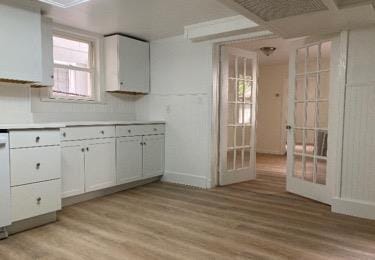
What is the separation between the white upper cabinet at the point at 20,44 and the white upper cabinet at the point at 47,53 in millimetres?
264

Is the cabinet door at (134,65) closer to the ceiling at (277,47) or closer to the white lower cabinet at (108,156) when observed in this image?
the white lower cabinet at (108,156)

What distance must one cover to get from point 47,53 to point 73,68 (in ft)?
2.02

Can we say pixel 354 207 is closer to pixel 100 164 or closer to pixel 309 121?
pixel 309 121

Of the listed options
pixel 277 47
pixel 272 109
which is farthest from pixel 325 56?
pixel 272 109

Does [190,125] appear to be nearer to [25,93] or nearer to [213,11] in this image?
[213,11]

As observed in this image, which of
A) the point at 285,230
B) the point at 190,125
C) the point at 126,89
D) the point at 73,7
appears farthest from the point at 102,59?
the point at 285,230

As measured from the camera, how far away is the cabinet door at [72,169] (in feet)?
10.5

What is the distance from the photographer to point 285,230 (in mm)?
2643

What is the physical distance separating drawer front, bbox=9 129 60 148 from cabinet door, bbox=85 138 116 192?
28.8 inches

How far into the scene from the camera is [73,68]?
404 cm

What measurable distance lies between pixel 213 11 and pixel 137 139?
74.5 inches

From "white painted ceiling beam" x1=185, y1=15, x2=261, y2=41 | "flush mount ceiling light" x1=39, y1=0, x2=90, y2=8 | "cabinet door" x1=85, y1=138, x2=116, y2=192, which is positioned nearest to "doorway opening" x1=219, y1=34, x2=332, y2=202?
"white painted ceiling beam" x1=185, y1=15, x2=261, y2=41

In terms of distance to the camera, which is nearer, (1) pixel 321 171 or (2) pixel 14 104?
(2) pixel 14 104

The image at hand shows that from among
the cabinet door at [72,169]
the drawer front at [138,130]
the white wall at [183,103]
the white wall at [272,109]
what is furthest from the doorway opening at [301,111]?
the white wall at [272,109]
